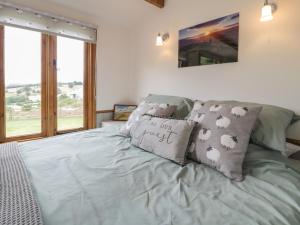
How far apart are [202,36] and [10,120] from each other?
8.10 feet

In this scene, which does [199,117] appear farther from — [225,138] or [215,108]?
[225,138]

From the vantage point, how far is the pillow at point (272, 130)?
130 cm

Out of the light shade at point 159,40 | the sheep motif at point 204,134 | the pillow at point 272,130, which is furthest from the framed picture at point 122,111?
the pillow at point 272,130

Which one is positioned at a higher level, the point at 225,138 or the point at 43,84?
the point at 43,84

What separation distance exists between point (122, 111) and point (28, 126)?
1.30 m

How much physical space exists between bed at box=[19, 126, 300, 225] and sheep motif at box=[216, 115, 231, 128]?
259mm

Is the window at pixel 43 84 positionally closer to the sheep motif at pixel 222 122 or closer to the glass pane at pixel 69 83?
the glass pane at pixel 69 83

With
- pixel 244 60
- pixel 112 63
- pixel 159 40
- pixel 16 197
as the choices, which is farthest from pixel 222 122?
pixel 112 63

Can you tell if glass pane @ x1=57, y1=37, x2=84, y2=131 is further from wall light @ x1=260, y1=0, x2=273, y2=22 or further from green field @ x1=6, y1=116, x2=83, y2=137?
wall light @ x1=260, y1=0, x2=273, y2=22

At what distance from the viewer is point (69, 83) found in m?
2.78

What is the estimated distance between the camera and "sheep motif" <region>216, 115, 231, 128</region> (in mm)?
1237

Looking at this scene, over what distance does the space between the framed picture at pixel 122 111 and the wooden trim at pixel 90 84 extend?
34cm

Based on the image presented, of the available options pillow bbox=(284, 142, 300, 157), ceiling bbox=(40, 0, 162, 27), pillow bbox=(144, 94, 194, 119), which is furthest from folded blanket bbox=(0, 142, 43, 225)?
ceiling bbox=(40, 0, 162, 27)

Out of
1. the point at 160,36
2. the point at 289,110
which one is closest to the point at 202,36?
the point at 160,36
